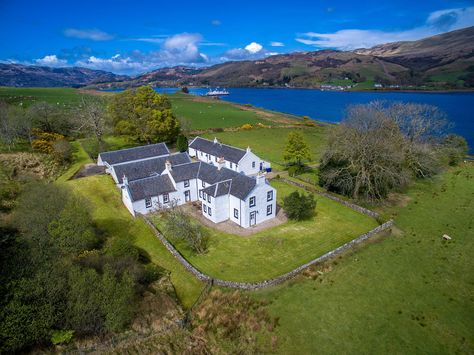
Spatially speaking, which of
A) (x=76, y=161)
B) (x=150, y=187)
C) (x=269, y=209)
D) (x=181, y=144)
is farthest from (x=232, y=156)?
(x=76, y=161)

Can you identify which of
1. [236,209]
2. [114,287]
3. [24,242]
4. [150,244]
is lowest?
[150,244]

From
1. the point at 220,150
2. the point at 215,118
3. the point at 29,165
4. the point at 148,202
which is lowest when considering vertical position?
the point at 215,118

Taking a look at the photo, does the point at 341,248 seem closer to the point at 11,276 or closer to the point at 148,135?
the point at 11,276

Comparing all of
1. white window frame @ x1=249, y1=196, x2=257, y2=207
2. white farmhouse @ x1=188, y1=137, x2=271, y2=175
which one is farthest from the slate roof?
white window frame @ x1=249, y1=196, x2=257, y2=207

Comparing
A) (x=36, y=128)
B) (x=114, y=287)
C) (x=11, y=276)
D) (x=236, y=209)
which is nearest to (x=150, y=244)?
(x=236, y=209)

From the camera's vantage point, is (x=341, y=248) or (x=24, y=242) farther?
(x=341, y=248)

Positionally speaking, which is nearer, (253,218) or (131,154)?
(253,218)

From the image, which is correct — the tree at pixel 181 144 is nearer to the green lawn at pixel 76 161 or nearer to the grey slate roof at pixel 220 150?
the grey slate roof at pixel 220 150

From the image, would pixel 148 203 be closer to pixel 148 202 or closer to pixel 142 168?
pixel 148 202
